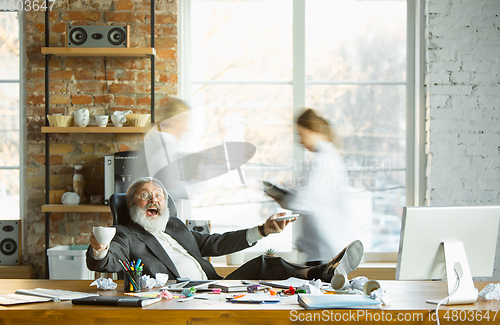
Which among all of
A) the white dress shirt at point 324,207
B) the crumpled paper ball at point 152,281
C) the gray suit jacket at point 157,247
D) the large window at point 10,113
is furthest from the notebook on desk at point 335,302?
the large window at point 10,113

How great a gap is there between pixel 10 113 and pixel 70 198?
89 cm

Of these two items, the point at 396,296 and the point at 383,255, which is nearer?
the point at 396,296

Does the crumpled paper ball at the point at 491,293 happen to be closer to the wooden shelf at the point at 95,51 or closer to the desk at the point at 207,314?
the desk at the point at 207,314

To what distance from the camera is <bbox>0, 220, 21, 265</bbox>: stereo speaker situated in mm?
3283

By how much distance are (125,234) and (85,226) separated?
1316mm

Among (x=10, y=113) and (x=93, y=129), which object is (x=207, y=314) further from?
(x=10, y=113)

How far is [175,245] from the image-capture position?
2.37 m

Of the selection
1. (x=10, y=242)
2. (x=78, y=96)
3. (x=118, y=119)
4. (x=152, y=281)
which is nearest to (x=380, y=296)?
(x=152, y=281)

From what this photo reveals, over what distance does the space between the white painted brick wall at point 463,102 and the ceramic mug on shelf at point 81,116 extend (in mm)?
2473

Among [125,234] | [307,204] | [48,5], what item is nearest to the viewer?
[125,234]

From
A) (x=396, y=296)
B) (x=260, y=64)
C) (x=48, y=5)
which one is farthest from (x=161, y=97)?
(x=396, y=296)

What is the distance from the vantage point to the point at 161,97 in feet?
10.9

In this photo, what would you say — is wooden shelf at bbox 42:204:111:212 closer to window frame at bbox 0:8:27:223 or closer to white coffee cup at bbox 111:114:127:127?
window frame at bbox 0:8:27:223

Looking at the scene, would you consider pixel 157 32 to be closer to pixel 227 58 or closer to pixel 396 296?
pixel 227 58
